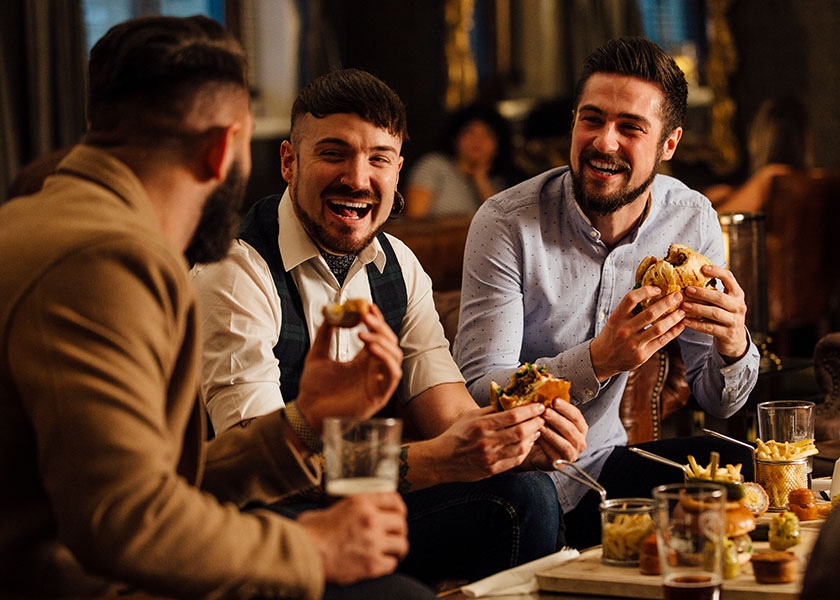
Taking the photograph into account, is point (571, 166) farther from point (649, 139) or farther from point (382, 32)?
point (382, 32)

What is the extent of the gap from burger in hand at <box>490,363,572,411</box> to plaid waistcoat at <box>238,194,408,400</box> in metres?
0.42

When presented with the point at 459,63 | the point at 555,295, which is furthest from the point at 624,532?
the point at 459,63

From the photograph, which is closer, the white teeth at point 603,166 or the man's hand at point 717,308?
the man's hand at point 717,308

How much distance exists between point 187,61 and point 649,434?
1.96 metres

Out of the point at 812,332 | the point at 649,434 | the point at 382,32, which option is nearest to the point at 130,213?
the point at 649,434

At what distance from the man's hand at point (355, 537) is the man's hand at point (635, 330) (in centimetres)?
114

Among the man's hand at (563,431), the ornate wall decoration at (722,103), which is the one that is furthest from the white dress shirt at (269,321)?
the ornate wall decoration at (722,103)

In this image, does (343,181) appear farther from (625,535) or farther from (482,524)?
(625,535)

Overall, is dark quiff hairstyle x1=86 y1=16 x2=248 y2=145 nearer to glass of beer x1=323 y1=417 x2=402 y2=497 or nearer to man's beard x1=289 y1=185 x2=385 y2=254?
glass of beer x1=323 y1=417 x2=402 y2=497

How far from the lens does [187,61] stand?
143 cm

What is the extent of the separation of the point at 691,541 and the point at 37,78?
17.1 ft

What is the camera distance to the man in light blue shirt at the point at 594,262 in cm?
267

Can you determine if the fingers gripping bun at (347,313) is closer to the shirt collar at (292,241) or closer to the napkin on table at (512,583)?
the napkin on table at (512,583)

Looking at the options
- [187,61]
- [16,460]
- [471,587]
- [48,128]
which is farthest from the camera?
[48,128]
